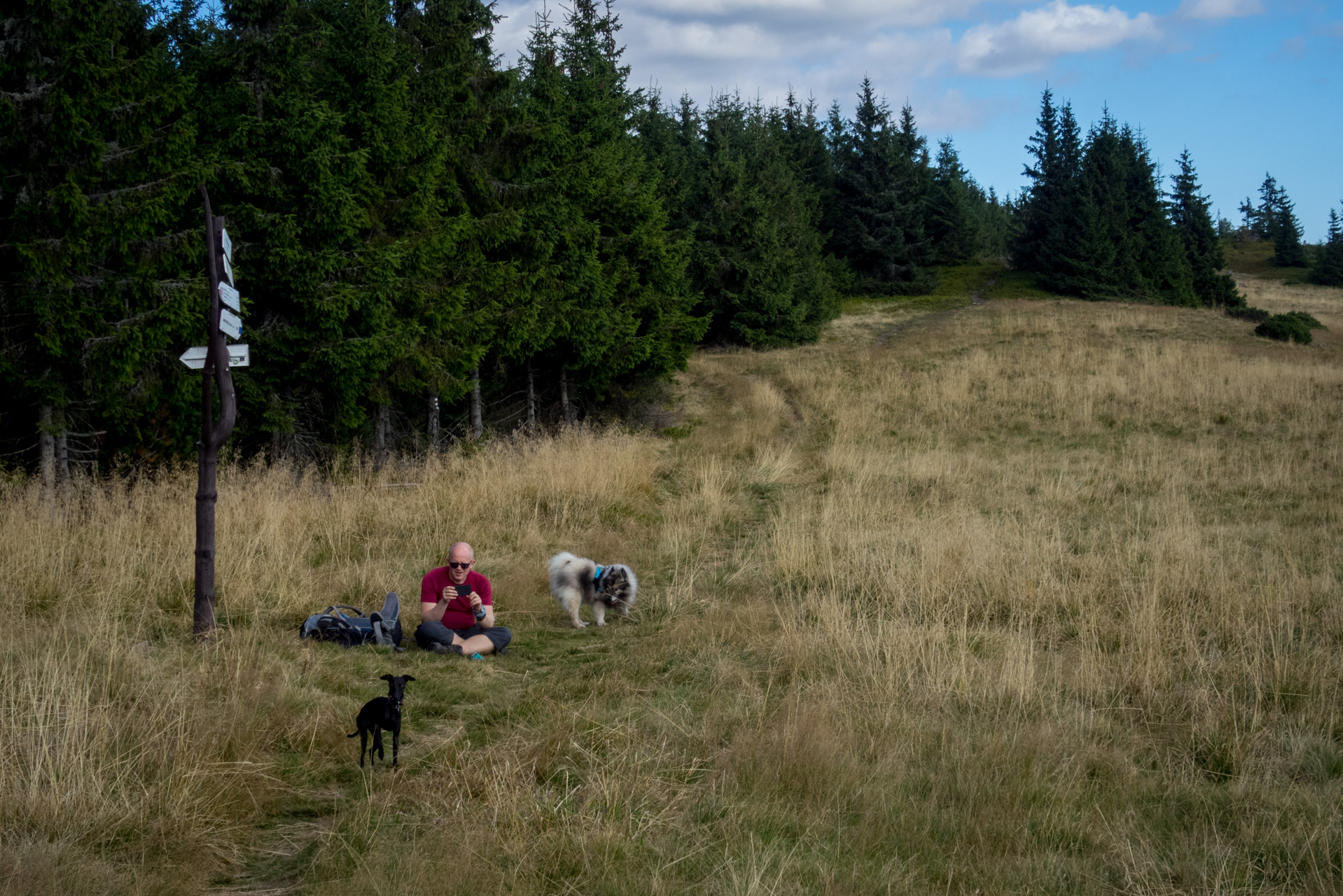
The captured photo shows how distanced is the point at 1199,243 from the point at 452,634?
58.7 metres

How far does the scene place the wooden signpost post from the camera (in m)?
6.13

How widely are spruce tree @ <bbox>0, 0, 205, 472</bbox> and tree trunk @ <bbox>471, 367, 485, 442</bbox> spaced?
6.90 meters

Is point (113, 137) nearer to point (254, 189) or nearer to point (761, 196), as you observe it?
point (254, 189)

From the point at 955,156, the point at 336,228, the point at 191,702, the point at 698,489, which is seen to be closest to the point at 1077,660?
the point at 191,702

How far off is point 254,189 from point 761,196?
22.5 metres

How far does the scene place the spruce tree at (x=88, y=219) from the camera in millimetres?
10484

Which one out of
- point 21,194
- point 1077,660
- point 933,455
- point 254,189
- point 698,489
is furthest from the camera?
point 933,455

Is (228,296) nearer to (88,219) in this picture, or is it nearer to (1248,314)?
(88,219)

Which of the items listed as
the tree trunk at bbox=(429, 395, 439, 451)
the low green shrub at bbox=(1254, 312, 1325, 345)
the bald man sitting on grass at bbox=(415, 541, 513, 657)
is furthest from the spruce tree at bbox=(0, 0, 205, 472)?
the low green shrub at bbox=(1254, 312, 1325, 345)

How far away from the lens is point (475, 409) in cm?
1916

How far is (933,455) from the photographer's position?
18.2 m

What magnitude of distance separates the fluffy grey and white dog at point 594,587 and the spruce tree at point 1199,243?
4797 centimetres

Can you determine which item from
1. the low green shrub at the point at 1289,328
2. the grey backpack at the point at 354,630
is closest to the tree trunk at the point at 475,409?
the grey backpack at the point at 354,630

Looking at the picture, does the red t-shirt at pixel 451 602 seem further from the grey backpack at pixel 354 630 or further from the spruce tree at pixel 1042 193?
the spruce tree at pixel 1042 193
